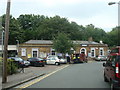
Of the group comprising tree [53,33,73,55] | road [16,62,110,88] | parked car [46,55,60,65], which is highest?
tree [53,33,73,55]

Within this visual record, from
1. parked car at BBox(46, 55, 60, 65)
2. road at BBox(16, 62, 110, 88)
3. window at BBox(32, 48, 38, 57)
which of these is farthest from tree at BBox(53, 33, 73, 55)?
road at BBox(16, 62, 110, 88)

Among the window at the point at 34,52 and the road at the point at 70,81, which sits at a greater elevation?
the window at the point at 34,52

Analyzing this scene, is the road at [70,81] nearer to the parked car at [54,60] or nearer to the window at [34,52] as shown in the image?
the parked car at [54,60]

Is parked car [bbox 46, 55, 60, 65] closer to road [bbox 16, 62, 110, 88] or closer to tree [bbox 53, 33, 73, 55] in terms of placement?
tree [bbox 53, 33, 73, 55]

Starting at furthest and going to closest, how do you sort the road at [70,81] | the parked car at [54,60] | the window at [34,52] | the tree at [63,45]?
1. the window at [34,52]
2. the tree at [63,45]
3. the parked car at [54,60]
4. the road at [70,81]

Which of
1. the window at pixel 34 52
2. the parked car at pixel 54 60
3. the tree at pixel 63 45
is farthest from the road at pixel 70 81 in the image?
the window at pixel 34 52

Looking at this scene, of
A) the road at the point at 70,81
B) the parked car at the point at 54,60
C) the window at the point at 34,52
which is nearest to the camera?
the road at the point at 70,81

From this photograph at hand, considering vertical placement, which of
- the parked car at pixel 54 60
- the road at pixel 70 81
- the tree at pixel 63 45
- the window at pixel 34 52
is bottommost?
the road at pixel 70 81

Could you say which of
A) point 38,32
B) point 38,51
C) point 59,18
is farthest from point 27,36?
point 38,51

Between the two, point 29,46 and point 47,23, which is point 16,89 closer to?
point 29,46

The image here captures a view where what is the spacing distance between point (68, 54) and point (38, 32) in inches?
1220

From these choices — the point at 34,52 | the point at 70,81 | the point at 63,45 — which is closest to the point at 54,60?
the point at 63,45

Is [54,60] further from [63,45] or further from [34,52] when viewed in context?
[34,52]

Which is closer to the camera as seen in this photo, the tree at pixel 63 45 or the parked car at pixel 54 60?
the parked car at pixel 54 60
